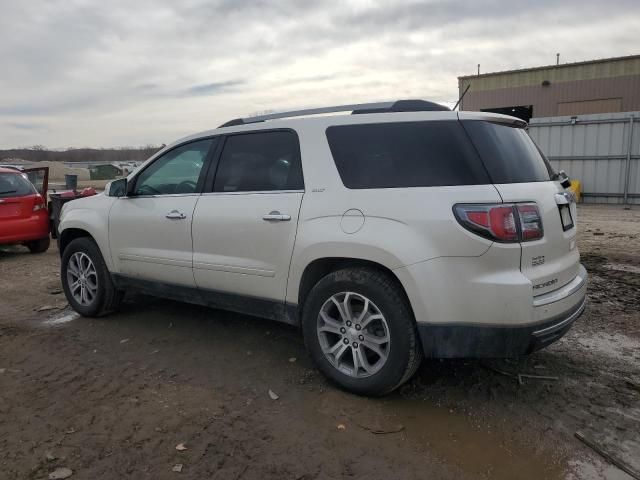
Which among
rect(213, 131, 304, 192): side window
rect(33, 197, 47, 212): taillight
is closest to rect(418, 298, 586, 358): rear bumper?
rect(213, 131, 304, 192): side window

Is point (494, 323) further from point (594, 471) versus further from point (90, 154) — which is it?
point (90, 154)

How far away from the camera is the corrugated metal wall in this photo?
14859 millimetres

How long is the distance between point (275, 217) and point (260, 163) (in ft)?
1.76

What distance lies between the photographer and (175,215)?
14.4 ft

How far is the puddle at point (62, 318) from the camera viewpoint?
526cm

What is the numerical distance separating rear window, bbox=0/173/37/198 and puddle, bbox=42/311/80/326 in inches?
166

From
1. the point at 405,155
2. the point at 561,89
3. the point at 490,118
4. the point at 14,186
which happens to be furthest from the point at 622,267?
the point at 561,89

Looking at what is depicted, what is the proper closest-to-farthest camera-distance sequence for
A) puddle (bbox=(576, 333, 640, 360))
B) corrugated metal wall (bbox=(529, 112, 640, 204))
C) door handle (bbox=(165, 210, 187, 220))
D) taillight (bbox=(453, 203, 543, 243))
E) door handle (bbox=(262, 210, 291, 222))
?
1. taillight (bbox=(453, 203, 543, 243))
2. door handle (bbox=(262, 210, 291, 222))
3. puddle (bbox=(576, 333, 640, 360))
4. door handle (bbox=(165, 210, 187, 220))
5. corrugated metal wall (bbox=(529, 112, 640, 204))

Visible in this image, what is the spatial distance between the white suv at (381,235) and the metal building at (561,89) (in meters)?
20.2

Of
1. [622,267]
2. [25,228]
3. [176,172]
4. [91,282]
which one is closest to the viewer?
[176,172]

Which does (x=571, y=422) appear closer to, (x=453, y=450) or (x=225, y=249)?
(x=453, y=450)

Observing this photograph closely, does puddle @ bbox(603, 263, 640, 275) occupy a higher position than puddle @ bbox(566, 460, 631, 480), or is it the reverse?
puddle @ bbox(603, 263, 640, 275)

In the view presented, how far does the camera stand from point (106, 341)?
15.3 feet

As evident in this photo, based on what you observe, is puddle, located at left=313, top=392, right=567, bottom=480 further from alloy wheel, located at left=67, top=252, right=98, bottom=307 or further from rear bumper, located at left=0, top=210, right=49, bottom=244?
rear bumper, located at left=0, top=210, right=49, bottom=244
